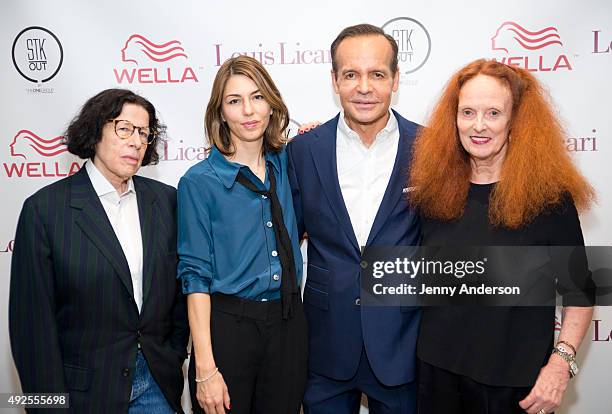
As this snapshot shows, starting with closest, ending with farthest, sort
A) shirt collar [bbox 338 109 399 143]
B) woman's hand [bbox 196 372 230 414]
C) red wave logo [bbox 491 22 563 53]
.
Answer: woman's hand [bbox 196 372 230 414]
shirt collar [bbox 338 109 399 143]
red wave logo [bbox 491 22 563 53]

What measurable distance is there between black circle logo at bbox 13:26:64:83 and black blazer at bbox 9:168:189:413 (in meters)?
1.43

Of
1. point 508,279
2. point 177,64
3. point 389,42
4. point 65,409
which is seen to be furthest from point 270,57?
point 65,409

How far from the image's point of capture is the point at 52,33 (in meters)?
2.97

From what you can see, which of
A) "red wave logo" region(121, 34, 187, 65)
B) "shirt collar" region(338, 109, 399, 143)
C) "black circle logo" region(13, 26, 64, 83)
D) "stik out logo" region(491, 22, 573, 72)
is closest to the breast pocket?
"shirt collar" region(338, 109, 399, 143)

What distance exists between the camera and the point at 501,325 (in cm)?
175

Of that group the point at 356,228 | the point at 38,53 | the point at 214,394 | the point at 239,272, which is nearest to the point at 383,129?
the point at 356,228

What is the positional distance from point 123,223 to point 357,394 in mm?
1176

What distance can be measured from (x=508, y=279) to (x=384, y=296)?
0.47 metres

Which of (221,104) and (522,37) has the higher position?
(522,37)

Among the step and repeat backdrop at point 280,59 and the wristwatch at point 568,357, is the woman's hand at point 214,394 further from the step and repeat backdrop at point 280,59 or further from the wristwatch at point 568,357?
the step and repeat backdrop at point 280,59

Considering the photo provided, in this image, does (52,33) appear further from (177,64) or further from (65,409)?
(65,409)

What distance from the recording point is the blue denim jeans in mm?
1881

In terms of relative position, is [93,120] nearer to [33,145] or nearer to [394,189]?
[394,189]

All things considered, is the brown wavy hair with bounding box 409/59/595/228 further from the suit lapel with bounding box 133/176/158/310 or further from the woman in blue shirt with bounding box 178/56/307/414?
the suit lapel with bounding box 133/176/158/310
